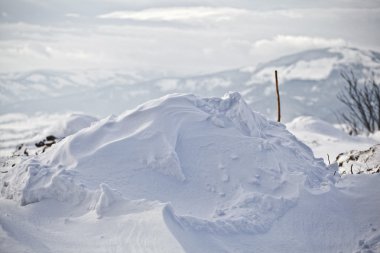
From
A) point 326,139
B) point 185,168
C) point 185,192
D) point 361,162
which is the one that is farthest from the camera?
point 326,139

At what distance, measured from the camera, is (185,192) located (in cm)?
823

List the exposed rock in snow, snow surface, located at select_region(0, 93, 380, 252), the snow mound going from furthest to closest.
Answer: the exposed rock in snow
the snow mound
snow surface, located at select_region(0, 93, 380, 252)

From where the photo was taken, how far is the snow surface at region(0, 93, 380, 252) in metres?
6.95

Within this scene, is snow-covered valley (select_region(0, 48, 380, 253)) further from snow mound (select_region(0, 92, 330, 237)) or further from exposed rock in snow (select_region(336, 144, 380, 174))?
exposed rock in snow (select_region(336, 144, 380, 174))

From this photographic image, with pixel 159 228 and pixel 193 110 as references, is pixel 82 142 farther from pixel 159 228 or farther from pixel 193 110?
pixel 159 228

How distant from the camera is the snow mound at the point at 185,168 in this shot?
776 cm

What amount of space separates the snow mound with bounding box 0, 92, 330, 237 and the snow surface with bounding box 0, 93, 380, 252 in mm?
23

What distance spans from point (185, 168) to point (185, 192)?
2.03 feet

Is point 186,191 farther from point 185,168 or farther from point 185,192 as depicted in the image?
point 185,168

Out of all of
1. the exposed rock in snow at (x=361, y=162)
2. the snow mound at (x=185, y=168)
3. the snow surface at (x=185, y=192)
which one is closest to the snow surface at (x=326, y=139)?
the exposed rock in snow at (x=361, y=162)

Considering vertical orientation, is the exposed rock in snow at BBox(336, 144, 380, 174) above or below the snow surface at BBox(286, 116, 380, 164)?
above

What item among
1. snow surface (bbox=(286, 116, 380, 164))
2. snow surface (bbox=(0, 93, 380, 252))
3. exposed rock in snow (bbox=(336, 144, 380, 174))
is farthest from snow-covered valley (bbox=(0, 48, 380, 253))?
snow surface (bbox=(286, 116, 380, 164))

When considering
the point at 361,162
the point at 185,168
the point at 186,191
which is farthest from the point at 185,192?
the point at 361,162

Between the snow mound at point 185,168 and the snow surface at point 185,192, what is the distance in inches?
0.9
